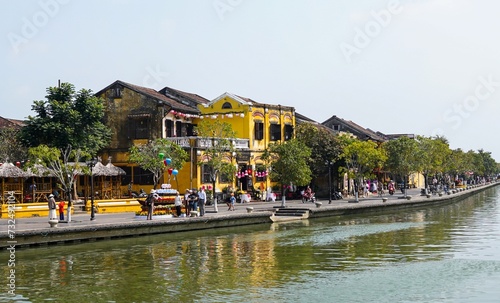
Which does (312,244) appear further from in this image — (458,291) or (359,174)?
(359,174)

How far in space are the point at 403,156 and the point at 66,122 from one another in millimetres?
32829

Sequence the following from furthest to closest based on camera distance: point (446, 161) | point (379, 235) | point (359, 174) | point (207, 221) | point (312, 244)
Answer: point (446, 161)
point (359, 174)
point (207, 221)
point (379, 235)
point (312, 244)

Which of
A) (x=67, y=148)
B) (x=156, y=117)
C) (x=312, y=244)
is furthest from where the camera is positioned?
(x=156, y=117)

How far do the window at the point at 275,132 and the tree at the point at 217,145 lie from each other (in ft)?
23.7

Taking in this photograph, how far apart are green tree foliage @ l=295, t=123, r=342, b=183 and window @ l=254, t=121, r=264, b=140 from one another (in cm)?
380

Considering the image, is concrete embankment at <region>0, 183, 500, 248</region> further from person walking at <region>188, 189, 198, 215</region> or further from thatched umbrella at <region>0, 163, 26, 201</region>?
thatched umbrella at <region>0, 163, 26, 201</region>

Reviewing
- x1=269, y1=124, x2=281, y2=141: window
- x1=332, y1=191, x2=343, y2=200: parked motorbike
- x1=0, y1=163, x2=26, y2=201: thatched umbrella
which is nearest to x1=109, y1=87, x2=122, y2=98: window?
x1=269, y1=124, x2=281, y2=141: window

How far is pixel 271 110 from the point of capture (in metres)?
55.1

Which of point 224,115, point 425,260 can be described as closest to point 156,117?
point 224,115

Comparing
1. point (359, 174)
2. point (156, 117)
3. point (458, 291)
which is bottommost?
point (458, 291)

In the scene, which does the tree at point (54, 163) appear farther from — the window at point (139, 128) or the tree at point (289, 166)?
the tree at point (289, 166)

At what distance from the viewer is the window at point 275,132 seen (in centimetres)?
5519

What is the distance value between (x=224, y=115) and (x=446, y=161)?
133 feet

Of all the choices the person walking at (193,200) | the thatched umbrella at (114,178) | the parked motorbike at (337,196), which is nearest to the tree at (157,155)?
the thatched umbrella at (114,178)
